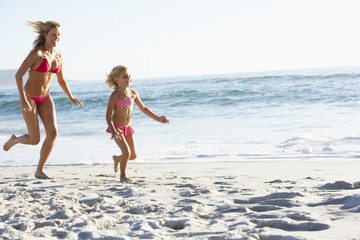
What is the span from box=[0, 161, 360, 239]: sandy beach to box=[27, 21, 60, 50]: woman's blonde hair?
1.46 meters

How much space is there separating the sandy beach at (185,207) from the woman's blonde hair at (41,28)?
4.80 feet

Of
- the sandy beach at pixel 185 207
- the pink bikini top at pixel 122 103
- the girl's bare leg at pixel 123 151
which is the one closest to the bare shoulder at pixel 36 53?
the pink bikini top at pixel 122 103

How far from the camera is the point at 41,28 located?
14.4 ft

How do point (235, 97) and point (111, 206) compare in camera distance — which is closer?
point (111, 206)

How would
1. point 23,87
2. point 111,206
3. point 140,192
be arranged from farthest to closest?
point 23,87, point 140,192, point 111,206

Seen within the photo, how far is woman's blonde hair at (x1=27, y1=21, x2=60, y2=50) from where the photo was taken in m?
4.38

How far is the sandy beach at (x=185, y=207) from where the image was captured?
103 inches

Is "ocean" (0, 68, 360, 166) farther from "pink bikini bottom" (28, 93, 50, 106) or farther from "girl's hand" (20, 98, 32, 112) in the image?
"girl's hand" (20, 98, 32, 112)

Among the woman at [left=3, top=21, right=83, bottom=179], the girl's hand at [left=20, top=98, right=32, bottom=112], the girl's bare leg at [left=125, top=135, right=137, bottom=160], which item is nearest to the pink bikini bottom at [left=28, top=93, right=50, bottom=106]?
the woman at [left=3, top=21, right=83, bottom=179]

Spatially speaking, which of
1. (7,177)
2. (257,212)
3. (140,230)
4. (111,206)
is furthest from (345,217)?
(7,177)

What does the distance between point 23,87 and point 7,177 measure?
144cm

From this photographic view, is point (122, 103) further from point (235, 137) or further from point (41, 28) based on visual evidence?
point (235, 137)

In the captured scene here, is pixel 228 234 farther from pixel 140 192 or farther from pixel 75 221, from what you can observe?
pixel 140 192

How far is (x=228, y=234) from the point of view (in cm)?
248
